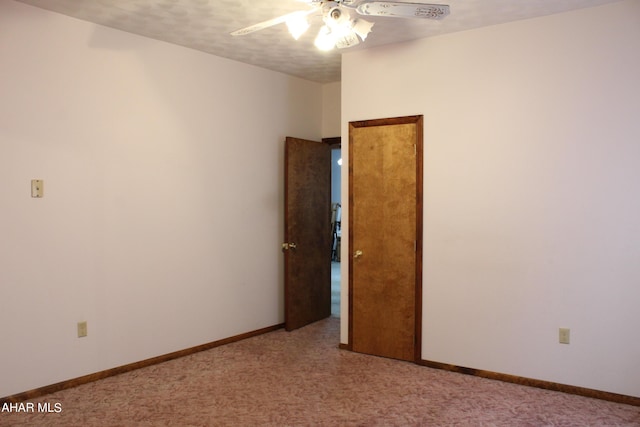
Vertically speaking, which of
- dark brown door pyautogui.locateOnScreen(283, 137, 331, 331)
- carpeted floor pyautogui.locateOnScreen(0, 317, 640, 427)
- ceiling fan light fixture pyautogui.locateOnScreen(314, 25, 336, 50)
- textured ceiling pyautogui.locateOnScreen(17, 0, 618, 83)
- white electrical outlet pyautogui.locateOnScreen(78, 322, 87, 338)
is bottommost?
carpeted floor pyautogui.locateOnScreen(0, 317, 640, 427)

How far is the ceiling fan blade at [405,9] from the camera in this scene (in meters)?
2.46

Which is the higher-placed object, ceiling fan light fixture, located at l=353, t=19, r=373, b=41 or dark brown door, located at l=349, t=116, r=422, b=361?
ceiling fan light fixture, located at l=353, t=19, r=373, b=41

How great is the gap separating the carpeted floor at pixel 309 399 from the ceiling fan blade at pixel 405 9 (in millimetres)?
2287

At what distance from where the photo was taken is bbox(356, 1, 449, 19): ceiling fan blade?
96.7 inches

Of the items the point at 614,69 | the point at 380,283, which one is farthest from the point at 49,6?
the point at 614,69

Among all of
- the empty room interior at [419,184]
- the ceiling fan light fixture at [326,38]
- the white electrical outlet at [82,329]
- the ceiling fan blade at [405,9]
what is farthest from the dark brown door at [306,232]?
the ceiling fan blade at [405,9]

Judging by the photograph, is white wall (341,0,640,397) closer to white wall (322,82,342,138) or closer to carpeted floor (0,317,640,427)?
carpeted floor (0,317,640,427)

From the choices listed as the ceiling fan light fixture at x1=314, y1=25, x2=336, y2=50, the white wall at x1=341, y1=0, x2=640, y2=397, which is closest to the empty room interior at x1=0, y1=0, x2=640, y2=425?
the white wall at x1=341, y1=0, x2=640, y2=397

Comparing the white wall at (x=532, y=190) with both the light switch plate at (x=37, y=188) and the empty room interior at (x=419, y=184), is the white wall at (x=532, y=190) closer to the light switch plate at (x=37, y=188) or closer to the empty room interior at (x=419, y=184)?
the empty room interior at (x=419, y=184)

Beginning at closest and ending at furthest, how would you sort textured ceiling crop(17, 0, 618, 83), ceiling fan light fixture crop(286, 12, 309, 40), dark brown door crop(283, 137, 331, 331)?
ceiling fan light fixture crop(286, 12, 309, 40)
textured ceiling crop(17, 0, 618, 83)
dark brown door crop(283, 137, 331, 331)

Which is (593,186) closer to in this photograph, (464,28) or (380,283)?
(464,28)

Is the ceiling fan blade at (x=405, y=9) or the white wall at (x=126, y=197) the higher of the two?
the ceiling fan blade at (x=405, y=9)

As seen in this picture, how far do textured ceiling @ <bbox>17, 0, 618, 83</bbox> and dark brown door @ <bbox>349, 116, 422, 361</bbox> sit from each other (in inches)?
28.5

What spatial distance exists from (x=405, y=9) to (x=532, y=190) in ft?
5.57
